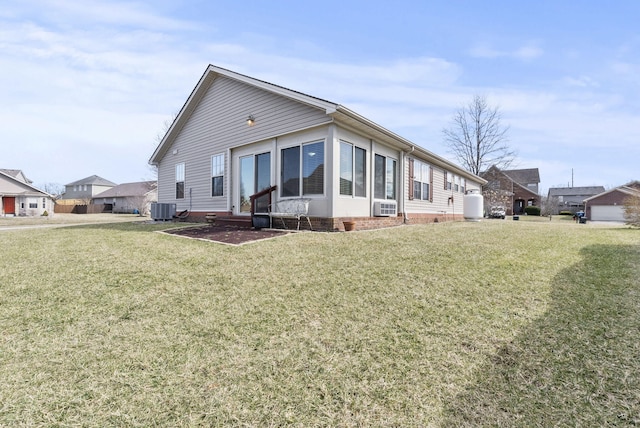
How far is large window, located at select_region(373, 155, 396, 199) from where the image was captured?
9961 mm

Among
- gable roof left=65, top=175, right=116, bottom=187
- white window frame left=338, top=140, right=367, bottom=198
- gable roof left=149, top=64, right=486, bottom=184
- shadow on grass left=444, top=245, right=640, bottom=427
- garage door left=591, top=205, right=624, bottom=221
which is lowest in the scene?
shadow on grass left=444, top=245, right=640, bottom=427

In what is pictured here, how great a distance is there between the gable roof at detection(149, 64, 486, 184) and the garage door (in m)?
32.8

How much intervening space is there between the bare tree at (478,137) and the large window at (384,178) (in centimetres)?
2282

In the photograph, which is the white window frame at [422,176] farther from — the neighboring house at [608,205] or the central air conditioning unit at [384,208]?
the neighboring house at [608,205]

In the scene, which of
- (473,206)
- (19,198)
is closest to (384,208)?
(473,206)

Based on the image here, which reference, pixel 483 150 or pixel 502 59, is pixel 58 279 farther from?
pixel 483 150

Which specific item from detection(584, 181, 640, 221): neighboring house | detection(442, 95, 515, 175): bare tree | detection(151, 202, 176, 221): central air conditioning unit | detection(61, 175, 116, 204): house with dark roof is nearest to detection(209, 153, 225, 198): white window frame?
detection(151, 202, 176, 221): central air conditioning unit

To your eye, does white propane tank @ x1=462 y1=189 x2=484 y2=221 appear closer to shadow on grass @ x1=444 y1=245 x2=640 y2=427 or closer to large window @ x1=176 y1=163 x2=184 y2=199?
shadow on grass @ x1=444 y1=245 x2=640 y2=427

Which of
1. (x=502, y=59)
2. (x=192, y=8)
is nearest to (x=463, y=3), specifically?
(x=502, y=59)

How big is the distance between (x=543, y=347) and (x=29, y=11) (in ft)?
37.1

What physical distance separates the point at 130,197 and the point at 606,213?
61418 mm

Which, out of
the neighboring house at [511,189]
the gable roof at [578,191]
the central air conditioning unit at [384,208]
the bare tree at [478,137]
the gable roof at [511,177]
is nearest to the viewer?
the central air conditioning unit at [384,208]

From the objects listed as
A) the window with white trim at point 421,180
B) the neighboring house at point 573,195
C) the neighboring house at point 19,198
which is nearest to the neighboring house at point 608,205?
the neighboring house at point 573,195

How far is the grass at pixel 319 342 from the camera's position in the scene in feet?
6.66
